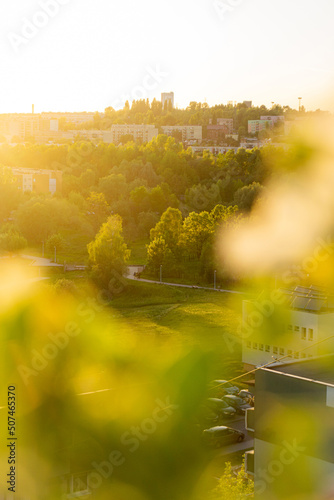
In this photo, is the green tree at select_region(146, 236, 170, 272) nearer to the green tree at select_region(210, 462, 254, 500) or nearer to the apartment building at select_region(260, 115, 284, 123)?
the green tree at select_region(210, 462, 254, 500)

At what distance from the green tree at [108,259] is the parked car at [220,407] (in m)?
6.11

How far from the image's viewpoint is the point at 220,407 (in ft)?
17.8

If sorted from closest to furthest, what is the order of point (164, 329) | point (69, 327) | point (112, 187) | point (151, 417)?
1. point (151, 417)
2. point (69, 327)
3. point (164, 329)
4. point (112, 187)

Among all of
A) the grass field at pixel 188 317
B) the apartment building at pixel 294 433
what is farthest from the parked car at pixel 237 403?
the apartment building at pixel 294 433

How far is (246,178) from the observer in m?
19.8

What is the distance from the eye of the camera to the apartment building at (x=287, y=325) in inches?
240

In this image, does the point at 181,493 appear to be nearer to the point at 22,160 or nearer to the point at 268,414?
the point at 268,414

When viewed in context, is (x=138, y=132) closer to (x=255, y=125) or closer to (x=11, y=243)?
(x=255, y=125)

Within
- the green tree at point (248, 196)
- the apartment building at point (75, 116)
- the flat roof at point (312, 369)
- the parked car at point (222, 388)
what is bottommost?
the parked car at point (222, 388)

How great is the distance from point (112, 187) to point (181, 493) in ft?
50.7

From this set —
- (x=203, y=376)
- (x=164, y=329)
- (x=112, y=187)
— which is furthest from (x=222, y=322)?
(x=112, y=187)

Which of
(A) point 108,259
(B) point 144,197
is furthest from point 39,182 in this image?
(A) point 108,259
